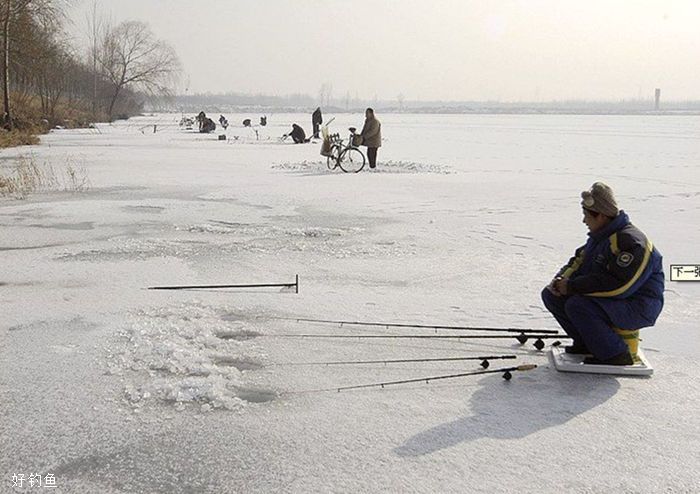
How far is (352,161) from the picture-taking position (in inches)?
738

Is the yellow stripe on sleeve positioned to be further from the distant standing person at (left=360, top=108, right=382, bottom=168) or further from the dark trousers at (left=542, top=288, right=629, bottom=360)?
the distant standing person at (left=360, top=108, right=382, bottom=168)

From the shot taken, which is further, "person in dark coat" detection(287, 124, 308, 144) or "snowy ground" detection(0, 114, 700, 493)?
"person in dark coat" detection(287, 124, 308, 144)

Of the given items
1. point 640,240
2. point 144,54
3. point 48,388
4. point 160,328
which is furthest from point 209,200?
point 144,54

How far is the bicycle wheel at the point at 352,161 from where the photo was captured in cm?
1819

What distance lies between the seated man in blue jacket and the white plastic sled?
39mm

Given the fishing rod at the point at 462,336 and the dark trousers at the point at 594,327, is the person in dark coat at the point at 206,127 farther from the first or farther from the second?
the dark trousers at the point at 594,327

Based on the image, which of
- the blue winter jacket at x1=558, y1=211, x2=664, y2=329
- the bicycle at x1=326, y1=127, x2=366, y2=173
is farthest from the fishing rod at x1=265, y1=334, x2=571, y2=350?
the bicycle at x1=326, y1=127, x2=366, y2=173

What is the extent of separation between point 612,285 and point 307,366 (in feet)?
6.20

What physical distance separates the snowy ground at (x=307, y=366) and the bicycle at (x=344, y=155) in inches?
295

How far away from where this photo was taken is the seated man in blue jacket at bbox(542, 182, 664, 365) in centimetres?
401

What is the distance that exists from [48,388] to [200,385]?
858 mm

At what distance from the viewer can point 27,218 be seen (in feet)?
32.4

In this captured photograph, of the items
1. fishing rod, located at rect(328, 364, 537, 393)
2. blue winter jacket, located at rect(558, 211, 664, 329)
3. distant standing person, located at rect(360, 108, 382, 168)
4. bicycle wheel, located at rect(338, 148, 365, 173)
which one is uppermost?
distant standing person, located at rect(360, 108, 382, 168)

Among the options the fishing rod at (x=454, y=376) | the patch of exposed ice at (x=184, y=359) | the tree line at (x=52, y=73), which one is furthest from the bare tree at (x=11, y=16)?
the fishing rod at (x=454, y=376)
